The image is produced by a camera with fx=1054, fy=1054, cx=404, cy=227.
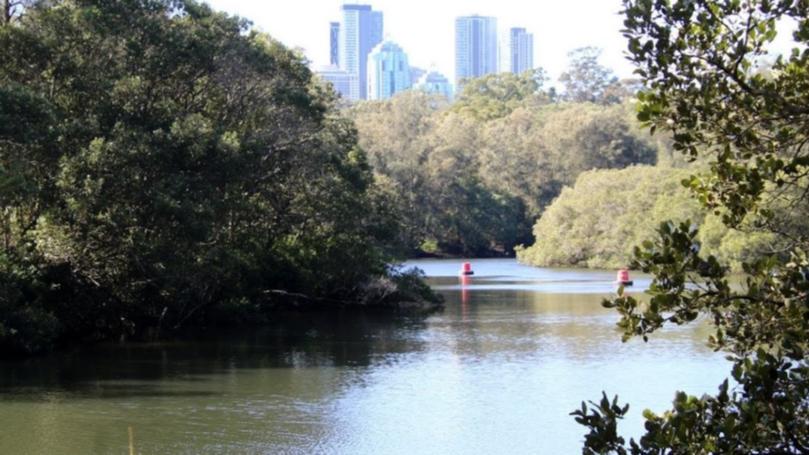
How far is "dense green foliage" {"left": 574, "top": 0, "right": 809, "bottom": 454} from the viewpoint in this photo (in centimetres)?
431

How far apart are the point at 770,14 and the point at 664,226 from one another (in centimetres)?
106

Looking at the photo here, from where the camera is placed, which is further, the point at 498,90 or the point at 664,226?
the point at 498,90

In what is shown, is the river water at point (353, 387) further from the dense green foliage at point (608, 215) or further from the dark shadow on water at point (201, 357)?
the dense green foliage at point (608, 215)

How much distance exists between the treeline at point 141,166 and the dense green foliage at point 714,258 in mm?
12799

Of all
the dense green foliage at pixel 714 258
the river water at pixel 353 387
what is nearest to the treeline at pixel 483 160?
the river water at pixel 353 387

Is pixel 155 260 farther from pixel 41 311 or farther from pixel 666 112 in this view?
pixel 666 112

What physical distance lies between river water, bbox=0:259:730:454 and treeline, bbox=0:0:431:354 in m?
1.25

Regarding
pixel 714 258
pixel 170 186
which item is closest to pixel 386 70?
pixel 170 186

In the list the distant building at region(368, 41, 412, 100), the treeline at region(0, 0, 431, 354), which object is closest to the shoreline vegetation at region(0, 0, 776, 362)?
the treeline at region(0, 0, 431, 354)

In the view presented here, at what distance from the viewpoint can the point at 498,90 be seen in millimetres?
96938

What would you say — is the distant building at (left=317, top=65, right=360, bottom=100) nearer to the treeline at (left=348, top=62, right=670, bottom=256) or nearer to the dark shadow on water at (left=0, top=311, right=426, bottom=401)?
the treeline at (left=348, top=62, right=670, bottom=256)

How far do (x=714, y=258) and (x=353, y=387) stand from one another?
11619 millimetres

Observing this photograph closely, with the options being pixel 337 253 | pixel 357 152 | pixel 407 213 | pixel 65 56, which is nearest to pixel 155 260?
pixel 65 56

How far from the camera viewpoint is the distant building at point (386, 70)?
610 ft
